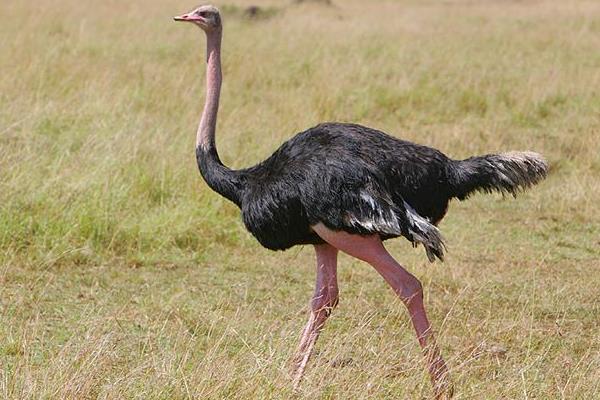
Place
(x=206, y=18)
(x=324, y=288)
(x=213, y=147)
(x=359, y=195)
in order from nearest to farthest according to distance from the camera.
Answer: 1. (x=359, y=195)
2. (x=324, y=288)
3. (x=213, y=147)
4. (x=206, y=18)

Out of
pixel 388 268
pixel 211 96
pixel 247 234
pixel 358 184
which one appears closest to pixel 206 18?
pixel 211 96

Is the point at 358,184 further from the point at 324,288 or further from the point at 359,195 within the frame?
the point at 324,288

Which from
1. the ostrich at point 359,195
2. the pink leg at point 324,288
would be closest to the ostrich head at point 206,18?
the ostrich at point 359,195

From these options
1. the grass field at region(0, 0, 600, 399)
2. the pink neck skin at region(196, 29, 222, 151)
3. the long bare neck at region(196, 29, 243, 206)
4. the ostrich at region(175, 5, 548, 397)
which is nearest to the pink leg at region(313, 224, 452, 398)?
the ostrich at region(175, 5, 548, 397)

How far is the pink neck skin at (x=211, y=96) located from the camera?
4652mm

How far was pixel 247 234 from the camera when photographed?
6.57m

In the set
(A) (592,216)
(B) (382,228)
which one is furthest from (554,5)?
(B) (382,228)

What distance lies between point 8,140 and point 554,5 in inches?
573

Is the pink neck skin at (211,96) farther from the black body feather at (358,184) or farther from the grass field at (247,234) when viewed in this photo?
the grass field at (247,234)

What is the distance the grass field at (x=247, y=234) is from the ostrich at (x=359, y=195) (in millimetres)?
209

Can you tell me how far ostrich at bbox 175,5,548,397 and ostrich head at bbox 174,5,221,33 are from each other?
0.64 meters

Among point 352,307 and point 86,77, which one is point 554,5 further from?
point 352,307

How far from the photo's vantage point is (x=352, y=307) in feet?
17.6

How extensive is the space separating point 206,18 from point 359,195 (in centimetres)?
122
